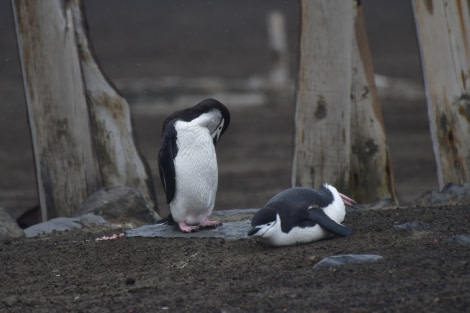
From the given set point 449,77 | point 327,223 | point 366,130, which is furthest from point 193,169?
point 449,77

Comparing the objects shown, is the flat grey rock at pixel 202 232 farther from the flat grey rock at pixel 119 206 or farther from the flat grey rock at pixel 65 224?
the flat grey rock at pixel 119 206

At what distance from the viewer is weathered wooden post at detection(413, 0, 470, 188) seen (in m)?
8.52

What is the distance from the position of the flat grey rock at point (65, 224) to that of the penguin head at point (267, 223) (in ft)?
7.63

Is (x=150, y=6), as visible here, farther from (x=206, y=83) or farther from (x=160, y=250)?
(x=160, y=250)

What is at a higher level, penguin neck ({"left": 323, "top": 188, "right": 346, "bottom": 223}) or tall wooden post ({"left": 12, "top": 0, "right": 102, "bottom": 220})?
tall wooden post ({"left": 12, "top": 0, "right": 102, "bottom": 220})

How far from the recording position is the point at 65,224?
319 inches

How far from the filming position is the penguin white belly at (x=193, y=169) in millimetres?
6941

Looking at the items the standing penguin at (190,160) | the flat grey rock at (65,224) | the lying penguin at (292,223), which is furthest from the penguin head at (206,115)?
the flat grey rock at (65,224)

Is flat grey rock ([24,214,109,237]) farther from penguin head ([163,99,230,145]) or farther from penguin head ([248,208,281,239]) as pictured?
penguin head ([248,208,281,239])

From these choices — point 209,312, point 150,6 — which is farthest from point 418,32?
point 150,6

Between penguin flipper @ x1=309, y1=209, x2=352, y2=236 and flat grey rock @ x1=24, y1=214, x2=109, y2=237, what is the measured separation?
2.51m

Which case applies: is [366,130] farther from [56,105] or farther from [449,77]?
[56,105]

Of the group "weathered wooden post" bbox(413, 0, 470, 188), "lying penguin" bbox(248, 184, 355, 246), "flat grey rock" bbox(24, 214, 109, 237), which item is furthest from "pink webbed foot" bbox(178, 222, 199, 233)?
"weathered wooden post" bbox(413, 0, 470, 188)

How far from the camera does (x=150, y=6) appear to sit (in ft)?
159
